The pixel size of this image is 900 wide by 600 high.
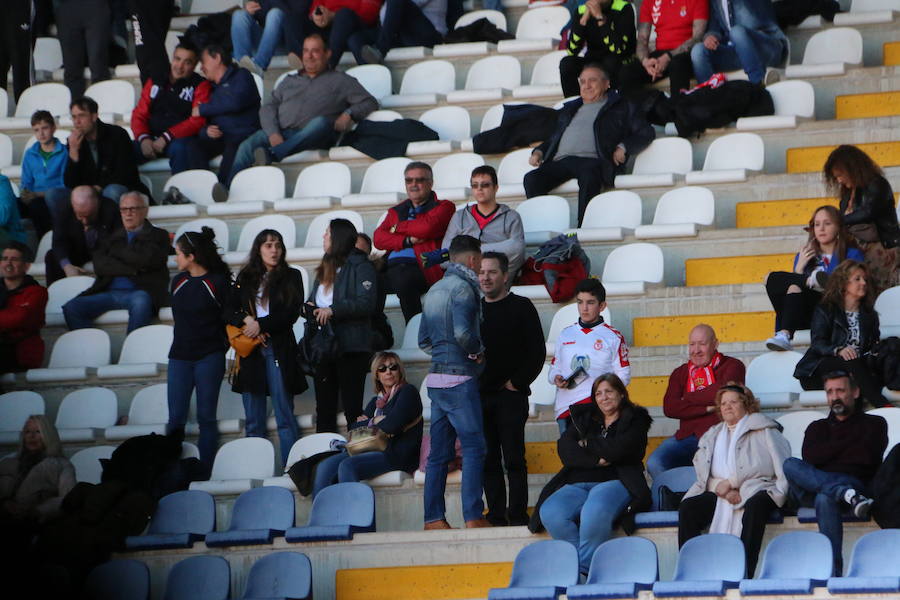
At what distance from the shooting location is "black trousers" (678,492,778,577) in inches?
293

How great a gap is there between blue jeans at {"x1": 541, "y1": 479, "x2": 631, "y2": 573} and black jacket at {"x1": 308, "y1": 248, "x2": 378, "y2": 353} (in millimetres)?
1665

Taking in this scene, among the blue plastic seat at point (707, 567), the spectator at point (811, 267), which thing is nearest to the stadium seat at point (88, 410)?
the spectator at point (811, 267)

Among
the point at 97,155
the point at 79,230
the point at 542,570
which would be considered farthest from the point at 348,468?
the point at 97,155

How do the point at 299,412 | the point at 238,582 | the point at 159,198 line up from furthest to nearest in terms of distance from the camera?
the point at 159,198
the point at 299,412
the point at 238,582

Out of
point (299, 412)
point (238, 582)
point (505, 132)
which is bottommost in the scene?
point (238, 582)

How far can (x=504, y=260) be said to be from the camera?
8422 mm

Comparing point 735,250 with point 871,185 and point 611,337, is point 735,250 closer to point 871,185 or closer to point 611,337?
point 871,185

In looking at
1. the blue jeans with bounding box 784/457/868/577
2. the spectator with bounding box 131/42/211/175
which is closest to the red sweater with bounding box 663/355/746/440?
the blue jeans with bounding box 784/457/868/577

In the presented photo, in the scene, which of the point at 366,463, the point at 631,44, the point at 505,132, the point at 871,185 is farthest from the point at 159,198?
the point at 871,185

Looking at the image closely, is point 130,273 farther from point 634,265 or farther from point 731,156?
point 731,156

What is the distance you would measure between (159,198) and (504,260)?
13.6 ft

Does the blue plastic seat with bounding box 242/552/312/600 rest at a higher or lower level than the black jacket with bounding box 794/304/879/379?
lower

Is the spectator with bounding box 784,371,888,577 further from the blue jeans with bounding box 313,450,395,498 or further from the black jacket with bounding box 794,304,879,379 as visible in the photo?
the blue jeans with bounding box 313,450,395,498

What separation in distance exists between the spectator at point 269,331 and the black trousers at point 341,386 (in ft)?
0.52
